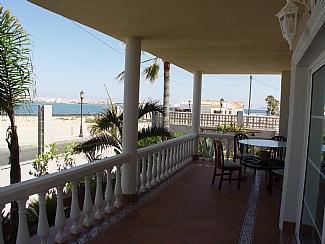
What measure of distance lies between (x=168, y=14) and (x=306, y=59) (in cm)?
149

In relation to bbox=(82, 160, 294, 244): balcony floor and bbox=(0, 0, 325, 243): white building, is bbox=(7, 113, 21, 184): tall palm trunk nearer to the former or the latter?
bbox=(0, 0, 325, 243): white building

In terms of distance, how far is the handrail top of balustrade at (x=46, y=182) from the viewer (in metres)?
2.24

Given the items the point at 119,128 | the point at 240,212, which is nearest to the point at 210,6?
the point at 240,212

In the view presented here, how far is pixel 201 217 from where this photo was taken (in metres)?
4.06

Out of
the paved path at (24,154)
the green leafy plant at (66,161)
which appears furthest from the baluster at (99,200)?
the paved path at (24,154)

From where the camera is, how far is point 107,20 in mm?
3605

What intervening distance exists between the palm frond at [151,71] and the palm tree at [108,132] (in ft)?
16.0

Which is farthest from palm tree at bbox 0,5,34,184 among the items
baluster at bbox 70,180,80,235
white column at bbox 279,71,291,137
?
white column at bbox 279,71,291,137

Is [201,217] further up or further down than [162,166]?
further down

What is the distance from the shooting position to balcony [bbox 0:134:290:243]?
2.86 metres

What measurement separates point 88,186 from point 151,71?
7674mm

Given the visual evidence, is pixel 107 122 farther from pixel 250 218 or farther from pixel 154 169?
pixel 250 218

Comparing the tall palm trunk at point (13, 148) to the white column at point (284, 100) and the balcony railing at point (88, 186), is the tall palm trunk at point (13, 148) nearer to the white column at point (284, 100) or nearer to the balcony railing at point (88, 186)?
the balcony railing at point (88, 186)

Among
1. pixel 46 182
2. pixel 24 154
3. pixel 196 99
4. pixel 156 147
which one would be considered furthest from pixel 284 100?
pixel 24 154
